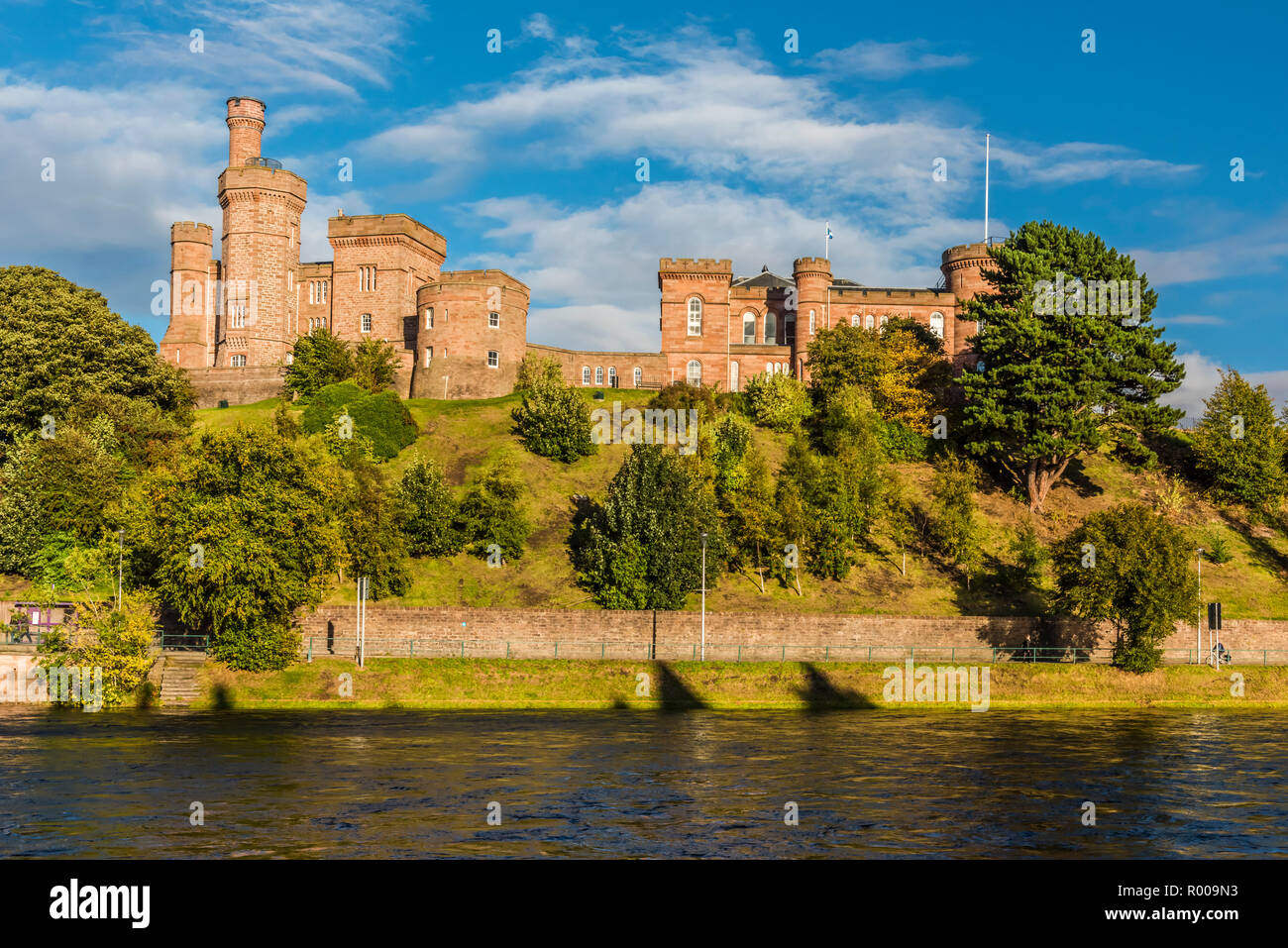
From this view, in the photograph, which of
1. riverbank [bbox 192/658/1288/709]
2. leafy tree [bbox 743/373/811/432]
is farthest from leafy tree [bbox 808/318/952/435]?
riverbank [bbox 192/658/1288/709]

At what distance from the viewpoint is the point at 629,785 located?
29.4 m

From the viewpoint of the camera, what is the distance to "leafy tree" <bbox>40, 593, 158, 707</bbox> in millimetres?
43562

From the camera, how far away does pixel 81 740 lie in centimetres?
3516

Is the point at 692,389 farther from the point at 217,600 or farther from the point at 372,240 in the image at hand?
the point at 217,600

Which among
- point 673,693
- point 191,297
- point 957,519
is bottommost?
point 673,693

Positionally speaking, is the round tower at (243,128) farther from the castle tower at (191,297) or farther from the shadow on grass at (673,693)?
the shadow on grass at (673,693)

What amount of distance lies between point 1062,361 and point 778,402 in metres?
20.1

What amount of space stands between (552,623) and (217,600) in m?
14.7

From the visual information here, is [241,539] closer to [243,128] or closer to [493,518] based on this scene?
[493,518]

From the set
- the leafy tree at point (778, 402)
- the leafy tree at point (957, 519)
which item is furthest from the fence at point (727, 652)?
the leafy tree at point (778, 402)

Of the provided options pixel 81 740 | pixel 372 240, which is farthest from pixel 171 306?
pixel 81 740

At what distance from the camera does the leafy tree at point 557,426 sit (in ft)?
243

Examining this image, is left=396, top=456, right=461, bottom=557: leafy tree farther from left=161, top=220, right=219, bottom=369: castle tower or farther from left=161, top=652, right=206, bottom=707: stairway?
left=161, top=220, right=219, bottom=369: castle tower

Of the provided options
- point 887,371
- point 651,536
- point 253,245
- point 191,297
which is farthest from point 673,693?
point 191,297
